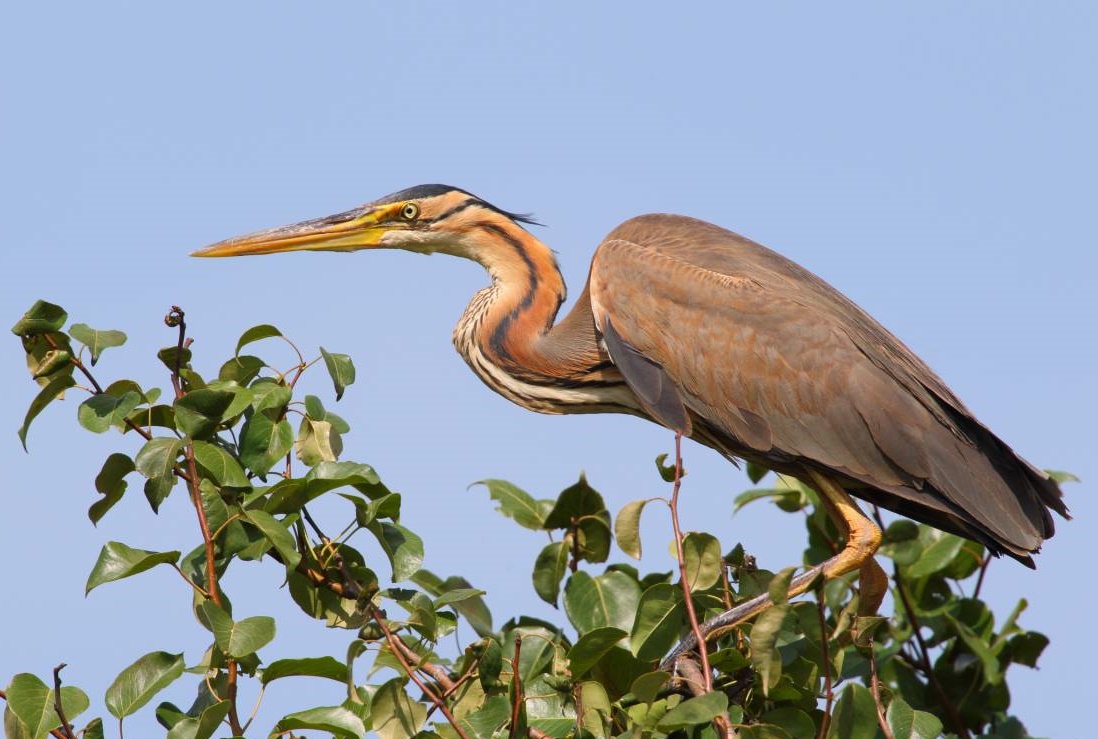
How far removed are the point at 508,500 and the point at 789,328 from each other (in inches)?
68.5

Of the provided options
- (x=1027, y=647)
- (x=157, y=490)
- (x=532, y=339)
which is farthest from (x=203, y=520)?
(x=1027, y=647)

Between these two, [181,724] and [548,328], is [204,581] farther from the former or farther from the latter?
[548,328]

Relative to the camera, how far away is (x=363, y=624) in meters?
3.23

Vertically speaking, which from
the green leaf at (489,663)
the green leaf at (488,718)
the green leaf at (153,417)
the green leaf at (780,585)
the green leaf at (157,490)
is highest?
the green leaf at (153,417)

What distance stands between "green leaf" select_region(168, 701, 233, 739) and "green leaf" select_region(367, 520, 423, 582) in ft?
1.85

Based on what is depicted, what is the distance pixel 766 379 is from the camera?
4973 mm

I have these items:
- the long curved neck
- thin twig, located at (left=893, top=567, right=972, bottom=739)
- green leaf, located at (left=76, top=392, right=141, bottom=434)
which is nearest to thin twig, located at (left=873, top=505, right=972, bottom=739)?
thin twig, located at (left=893, top=567, right=972, bottom=739)

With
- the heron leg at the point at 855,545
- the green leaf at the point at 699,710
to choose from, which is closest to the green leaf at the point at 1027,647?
the heron leg at the point at 855,545

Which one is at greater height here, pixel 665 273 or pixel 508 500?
pixel 665 273

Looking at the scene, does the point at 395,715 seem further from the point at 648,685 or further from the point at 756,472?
the point at 756,472

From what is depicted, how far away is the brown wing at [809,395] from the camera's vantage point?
191 inches

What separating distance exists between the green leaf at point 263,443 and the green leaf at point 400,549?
1.04 feet

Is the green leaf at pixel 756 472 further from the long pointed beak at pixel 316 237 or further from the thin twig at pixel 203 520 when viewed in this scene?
the thin twig at pixel 203 520

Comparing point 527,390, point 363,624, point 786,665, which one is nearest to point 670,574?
point 786,665
